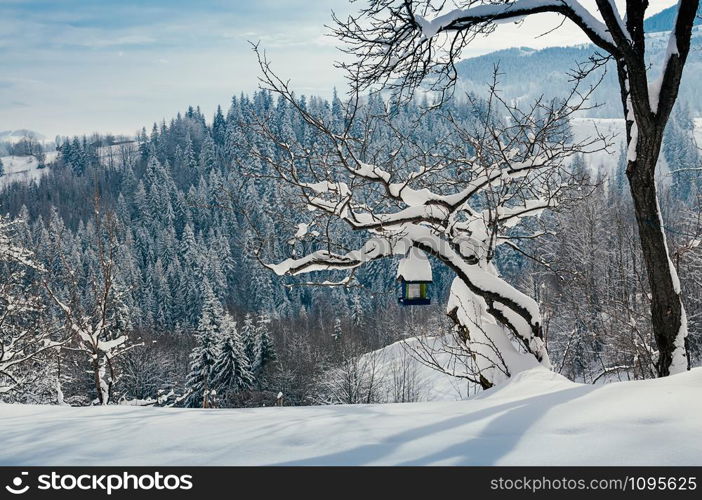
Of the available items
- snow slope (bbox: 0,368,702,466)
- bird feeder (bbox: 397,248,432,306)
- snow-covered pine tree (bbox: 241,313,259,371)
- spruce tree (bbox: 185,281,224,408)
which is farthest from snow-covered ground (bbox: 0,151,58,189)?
snow slope (bbox: 0,368,702,466)

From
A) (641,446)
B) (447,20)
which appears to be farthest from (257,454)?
(447,20)

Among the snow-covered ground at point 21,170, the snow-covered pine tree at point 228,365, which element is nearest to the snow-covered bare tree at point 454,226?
the snow-covered pine tree at point 228,365

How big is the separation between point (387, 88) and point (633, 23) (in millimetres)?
2007

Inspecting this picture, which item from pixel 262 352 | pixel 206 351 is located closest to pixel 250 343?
pixel 262 352

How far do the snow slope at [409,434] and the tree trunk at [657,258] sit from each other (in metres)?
1.20

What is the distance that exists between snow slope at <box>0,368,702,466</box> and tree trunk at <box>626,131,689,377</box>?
3.95 ft

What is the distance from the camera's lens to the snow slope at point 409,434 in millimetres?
2014

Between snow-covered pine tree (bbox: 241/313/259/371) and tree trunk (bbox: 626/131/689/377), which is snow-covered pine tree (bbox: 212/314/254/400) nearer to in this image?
snow-covered pine tree (bbox: 241/313/259/371)

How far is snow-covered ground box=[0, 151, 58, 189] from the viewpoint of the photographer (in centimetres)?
12434

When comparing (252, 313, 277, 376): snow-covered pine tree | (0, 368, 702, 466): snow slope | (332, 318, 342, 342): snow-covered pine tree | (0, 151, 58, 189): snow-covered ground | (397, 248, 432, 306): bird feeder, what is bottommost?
(332, 318, 342, 342): snow-covered pine tree

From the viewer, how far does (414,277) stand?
4.95m

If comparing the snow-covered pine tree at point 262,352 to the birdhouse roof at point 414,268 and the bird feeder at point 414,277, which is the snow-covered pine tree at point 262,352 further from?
the birdhouse roof at point 414,268

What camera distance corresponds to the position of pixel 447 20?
13.0 feet

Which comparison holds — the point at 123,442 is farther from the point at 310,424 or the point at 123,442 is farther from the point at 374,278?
the point at 374,278
